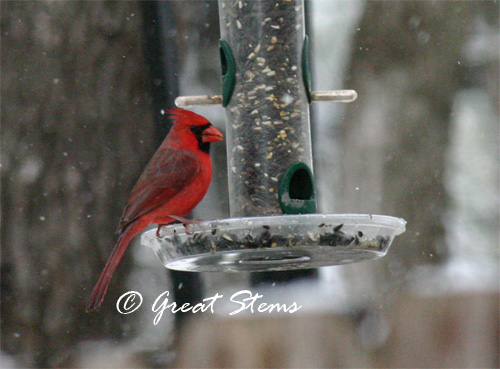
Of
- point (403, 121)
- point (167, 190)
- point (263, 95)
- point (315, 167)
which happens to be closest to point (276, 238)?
point (167, 190)

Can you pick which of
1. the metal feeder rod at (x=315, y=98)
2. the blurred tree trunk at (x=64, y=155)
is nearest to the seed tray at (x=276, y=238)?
the metal feeder rod at (x=315, y=98)

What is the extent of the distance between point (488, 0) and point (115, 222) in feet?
14.7

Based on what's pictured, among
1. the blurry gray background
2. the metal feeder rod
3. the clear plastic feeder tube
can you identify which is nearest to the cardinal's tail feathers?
the clear plastic feeder tube

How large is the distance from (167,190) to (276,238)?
2.42 ft

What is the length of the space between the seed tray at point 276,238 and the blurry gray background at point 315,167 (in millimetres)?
2333

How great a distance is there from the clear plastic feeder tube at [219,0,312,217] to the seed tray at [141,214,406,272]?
1.67 feet

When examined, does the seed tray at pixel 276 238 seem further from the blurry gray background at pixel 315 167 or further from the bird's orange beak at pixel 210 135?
the blurry gray background at pixel 315 167

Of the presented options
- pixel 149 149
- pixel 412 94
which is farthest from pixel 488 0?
pixel 149 149

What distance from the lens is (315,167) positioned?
6738 millimetres

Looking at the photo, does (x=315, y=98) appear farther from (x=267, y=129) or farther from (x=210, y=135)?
(x=210, y=135)

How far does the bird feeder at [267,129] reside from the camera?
3.43 metres

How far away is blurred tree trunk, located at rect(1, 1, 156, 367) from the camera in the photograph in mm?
5488

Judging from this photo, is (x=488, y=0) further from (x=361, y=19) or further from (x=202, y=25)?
(x=202, y=25)

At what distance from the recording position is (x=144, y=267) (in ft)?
18.8
